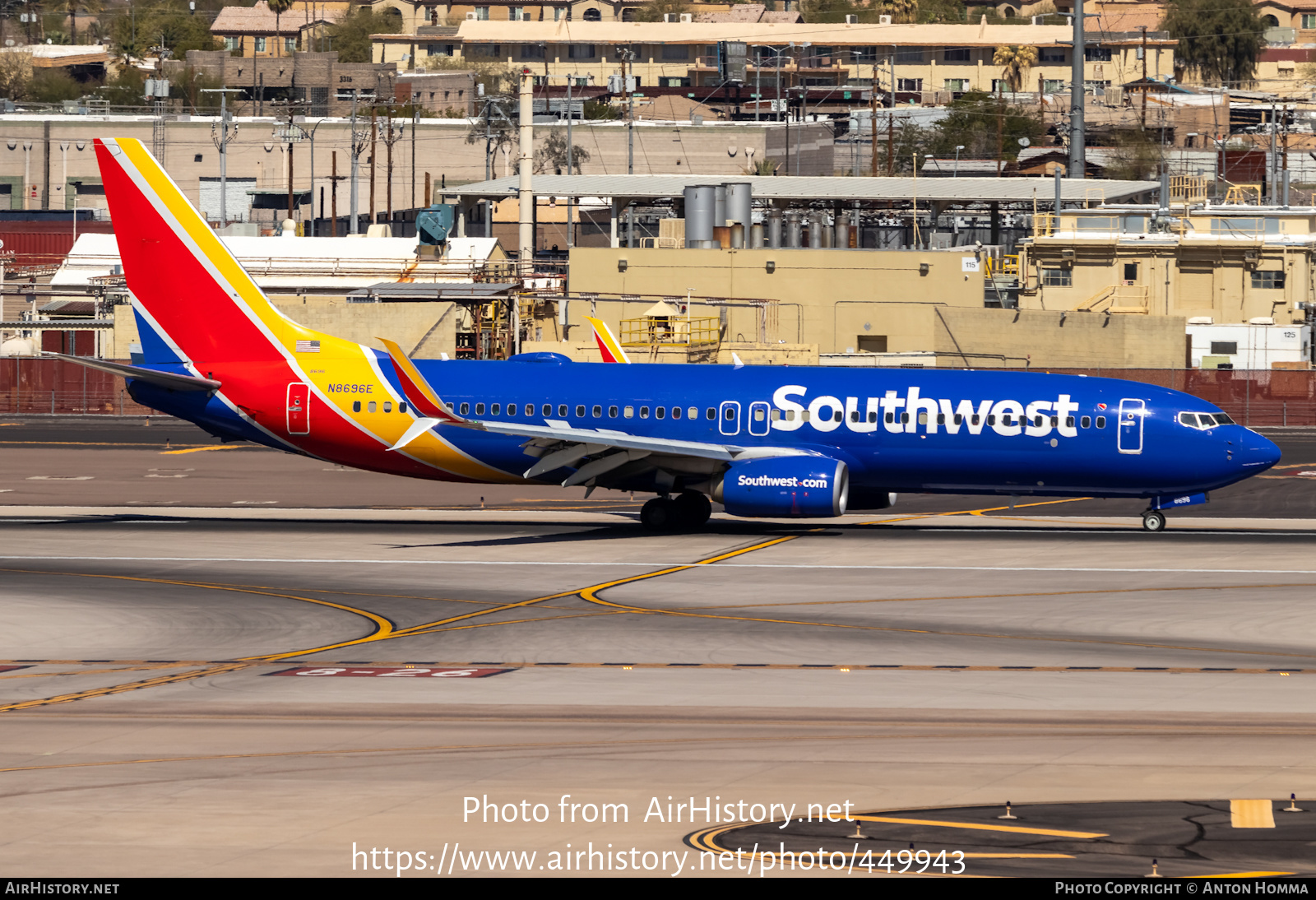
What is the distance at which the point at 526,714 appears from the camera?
2428 centimetres

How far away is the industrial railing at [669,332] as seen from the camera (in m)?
83.3

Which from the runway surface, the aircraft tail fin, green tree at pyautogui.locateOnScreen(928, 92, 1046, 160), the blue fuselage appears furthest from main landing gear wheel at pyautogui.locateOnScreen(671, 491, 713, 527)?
green tree at pyautogui.locateOnScreen(928, 92, 1046, 160)

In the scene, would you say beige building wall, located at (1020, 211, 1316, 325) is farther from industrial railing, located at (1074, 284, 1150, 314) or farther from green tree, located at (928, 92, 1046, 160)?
green tree, located at (928, 92, 1046, 160)

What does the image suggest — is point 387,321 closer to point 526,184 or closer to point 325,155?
point 526,184

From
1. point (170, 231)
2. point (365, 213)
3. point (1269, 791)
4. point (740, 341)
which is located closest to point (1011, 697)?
point (1269, 791)

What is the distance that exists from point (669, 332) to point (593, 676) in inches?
2294

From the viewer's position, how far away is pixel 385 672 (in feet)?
91.0

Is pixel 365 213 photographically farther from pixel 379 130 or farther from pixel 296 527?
pixel 296 527

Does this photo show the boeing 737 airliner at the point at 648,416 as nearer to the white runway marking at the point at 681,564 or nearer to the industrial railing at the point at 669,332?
the white runway marking at the point at 681,564

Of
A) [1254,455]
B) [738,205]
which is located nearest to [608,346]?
[1254,455]

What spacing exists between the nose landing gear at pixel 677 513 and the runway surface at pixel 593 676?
55 centimetres

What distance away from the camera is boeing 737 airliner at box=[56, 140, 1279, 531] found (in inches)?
1731

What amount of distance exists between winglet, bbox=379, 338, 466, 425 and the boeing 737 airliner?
6 centimetres

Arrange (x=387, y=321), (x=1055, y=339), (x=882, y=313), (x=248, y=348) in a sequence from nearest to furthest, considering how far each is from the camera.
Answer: (x=248, y=348) < (x=387, y=321) < (x=1055, y=339) < (x=882, y=313)
